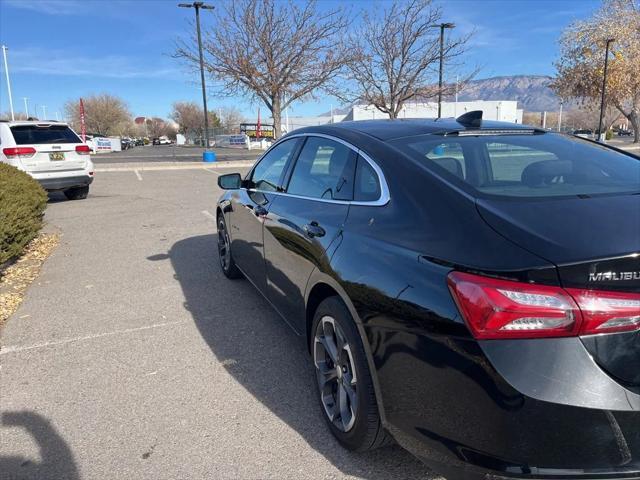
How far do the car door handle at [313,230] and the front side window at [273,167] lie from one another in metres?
0.88

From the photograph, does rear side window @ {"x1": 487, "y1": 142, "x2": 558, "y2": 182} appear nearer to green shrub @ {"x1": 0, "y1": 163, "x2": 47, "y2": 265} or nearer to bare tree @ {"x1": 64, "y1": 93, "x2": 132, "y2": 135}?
green shrub @ {"x1": 0, "y1": 163, "x2": 47, "y2": 265}

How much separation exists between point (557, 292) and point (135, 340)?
334 cm

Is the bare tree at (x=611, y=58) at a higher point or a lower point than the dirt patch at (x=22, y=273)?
Result: higher

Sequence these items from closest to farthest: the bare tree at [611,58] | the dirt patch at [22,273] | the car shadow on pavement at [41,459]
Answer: the car shadow on pavement at [41,459]
the dirt patch at [22,273]
the bare tree at [611,58]

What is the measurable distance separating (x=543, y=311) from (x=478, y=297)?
206 mm

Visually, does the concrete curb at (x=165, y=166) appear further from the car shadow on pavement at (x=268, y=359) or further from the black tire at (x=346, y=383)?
the black tire at (x=346, y=383)

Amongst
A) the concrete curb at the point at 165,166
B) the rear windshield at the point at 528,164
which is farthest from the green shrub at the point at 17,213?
the concrete curb at the point at 165,166

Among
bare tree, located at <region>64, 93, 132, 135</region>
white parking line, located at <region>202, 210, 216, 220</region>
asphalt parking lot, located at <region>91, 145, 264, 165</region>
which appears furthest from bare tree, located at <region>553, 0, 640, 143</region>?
bare tree, located at <region>64, 93, 132, 135</region>

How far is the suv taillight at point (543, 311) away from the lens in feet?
5.15

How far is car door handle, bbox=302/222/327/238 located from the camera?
2709 mm

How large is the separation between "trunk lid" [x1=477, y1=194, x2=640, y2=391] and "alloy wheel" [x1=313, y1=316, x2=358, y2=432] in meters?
1.02

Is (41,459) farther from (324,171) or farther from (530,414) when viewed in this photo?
(530,414)

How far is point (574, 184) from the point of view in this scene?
2293 millimetres

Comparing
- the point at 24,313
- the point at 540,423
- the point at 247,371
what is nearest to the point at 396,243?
the point at 540,423
